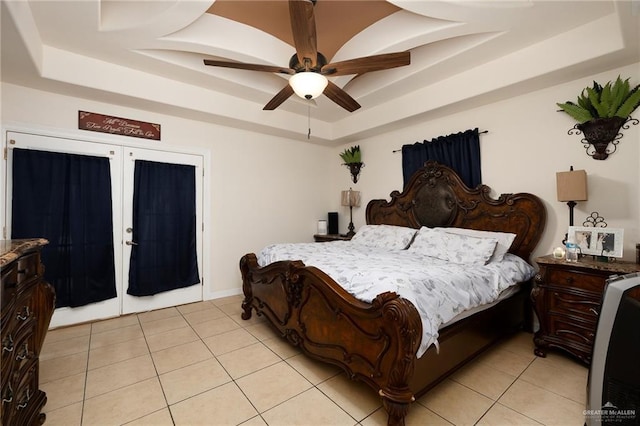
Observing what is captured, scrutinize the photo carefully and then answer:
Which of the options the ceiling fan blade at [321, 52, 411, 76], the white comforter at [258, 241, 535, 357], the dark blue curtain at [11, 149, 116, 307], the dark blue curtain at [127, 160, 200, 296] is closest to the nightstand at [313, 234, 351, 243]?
the white comforter at [258, 241, 535, 357]

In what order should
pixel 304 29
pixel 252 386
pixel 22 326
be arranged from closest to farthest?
pixel 22 326 → pixel 304 29 → pixel 252 386

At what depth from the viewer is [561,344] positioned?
2262 mm

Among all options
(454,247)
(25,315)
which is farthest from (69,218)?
(454,247)

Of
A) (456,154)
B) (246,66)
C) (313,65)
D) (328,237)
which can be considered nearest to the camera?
(313,65)

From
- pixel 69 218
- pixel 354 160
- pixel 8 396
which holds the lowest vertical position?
pixel 8 396

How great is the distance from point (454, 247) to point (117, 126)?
408 cm

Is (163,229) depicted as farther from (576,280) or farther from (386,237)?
(576,280)

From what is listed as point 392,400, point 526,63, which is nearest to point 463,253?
point 392,400

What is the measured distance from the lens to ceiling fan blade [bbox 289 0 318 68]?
163cm

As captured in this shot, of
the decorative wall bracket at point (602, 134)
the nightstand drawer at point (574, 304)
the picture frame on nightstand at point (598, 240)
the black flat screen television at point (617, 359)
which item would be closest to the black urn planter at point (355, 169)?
the decorative wall bracket at point (602, 134)

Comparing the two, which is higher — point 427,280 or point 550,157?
point 550,157

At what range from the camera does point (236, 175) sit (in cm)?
416

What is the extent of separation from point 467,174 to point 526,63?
48.8 inches

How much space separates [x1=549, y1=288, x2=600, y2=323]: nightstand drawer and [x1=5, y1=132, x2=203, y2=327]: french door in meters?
4.04
